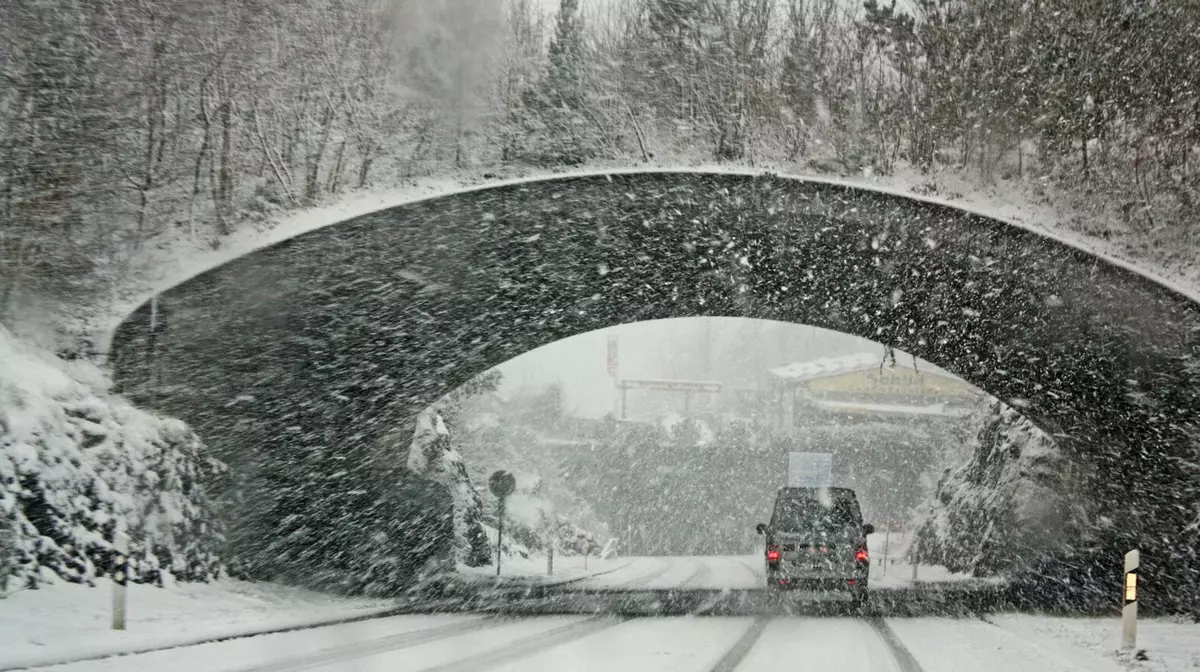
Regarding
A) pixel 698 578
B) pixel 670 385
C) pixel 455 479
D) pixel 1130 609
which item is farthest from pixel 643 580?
pixel 670 385

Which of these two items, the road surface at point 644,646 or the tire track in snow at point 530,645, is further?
the road surface at point 644,646

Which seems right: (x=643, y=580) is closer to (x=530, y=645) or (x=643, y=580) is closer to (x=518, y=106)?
(x=518, y=106)

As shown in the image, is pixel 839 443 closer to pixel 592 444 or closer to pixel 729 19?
pixel 592 444

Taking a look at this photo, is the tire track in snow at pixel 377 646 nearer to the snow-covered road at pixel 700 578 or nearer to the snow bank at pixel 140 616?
the snow bank at pixel 140 616

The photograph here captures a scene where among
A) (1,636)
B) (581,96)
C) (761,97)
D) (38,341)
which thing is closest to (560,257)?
(581,96)

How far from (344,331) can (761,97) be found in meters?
8.07

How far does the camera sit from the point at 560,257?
672 inches

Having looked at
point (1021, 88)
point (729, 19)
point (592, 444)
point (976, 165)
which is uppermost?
point (729, 19)

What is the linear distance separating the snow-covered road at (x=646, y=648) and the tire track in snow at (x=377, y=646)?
1 centimetres

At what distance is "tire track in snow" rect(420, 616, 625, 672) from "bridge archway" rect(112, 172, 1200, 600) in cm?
572

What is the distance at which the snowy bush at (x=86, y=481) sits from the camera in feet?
38.2

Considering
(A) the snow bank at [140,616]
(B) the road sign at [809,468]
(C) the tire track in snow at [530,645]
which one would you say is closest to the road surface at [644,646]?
(C) the tire track in snow at [530,645]

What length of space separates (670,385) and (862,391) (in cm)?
1075

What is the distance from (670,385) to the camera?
190 feet
